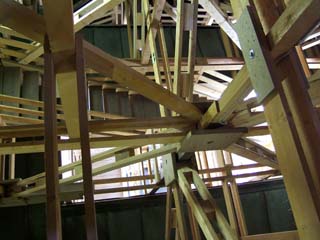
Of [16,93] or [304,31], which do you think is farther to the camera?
[16,93]

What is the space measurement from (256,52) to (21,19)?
1326mm

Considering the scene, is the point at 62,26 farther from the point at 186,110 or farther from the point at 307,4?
the point at 186,110

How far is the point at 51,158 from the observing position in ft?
5.58

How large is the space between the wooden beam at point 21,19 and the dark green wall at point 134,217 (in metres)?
4.67

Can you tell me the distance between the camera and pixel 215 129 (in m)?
3.44

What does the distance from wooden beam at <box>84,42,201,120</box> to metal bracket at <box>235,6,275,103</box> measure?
0.99 meters

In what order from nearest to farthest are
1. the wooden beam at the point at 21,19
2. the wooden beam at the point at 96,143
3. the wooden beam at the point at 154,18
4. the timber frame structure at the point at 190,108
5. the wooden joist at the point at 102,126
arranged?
the timber frame structure at the point at 190,108
the wooden beam at the point at 21,19
the wooden joist at the point at 102,126
the wooden beam at the point at 96,143
the wooden beam at the point at 154,18

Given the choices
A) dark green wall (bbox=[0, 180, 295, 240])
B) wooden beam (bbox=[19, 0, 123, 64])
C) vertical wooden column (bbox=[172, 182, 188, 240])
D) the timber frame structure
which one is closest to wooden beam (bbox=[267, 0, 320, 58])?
the timber frame structure

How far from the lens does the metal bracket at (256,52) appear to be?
5.89ft

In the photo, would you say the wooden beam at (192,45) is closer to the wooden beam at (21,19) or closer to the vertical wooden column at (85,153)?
the vertical wooden column at (85,153)

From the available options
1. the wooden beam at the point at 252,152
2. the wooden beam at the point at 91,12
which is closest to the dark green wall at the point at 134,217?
the wooden beam at the point at 252,152

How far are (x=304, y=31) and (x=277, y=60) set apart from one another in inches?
8.7

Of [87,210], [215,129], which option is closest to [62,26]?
[87,210]

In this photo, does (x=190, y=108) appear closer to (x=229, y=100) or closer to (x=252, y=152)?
(x=229, y=100)
